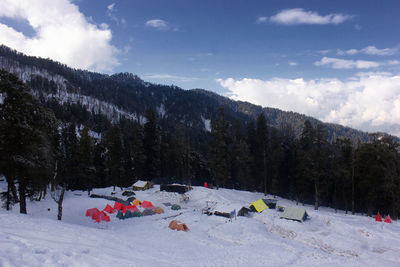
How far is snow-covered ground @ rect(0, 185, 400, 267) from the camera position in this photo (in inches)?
361

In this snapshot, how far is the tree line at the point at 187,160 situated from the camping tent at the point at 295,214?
53.7 ft

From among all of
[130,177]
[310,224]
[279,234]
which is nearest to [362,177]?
[310,224]

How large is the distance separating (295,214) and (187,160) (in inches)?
1359

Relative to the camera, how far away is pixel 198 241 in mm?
19766

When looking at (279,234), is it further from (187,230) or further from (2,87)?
(2,87)

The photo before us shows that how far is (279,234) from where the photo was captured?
76.2 feet

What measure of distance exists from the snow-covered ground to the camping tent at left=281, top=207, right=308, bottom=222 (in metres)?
0.79

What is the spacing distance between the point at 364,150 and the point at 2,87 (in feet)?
Answer: 145

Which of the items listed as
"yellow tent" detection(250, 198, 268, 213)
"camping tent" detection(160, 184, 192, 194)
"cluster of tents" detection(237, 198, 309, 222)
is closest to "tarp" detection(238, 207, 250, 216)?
"cluster of tents" detection(237, 198, 309, 222)

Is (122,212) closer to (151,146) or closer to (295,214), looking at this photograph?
(295,214)

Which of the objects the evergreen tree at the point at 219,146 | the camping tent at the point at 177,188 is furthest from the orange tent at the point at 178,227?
the evergreen tree at the point at 219,146

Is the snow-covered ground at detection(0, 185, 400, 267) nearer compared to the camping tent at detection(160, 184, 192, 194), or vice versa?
the snow-covered ground at detection(0, 185, 400, 267)

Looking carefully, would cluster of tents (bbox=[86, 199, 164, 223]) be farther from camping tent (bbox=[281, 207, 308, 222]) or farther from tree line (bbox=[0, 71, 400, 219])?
camping tent (bbox=[281, 207, 308, 222])

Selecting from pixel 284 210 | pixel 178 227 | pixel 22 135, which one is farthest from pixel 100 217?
pixel 284 210
